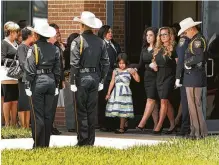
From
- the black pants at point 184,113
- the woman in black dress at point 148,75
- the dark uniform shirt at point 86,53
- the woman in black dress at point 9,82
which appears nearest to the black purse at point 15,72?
the woman in black dress at point 9,82

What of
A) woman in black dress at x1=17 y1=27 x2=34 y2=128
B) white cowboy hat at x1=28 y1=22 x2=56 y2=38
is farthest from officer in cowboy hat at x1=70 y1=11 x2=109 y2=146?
woman in black dress at x1=17 y1=27 x2=34 y2=128

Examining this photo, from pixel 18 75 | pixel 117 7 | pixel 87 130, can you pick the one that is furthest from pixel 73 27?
pixel 87 130

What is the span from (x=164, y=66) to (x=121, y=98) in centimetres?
103

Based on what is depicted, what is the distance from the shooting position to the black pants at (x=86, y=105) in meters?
12.6

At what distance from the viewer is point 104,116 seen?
16.2 meters

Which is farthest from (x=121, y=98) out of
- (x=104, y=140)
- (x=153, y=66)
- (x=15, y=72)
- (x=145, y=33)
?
(x=15, y=72)

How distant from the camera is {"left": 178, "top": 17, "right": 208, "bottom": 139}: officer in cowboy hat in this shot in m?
14.1

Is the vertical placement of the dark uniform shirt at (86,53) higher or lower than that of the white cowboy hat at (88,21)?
lower

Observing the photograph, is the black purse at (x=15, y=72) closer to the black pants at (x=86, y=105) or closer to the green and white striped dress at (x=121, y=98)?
the green and white striped dress at (x=121, y=98)

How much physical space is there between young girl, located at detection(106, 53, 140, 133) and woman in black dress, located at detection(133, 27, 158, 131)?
0.68ft

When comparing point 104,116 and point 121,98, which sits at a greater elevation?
point 121,98

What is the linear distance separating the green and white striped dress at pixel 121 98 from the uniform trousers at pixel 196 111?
1.65 m

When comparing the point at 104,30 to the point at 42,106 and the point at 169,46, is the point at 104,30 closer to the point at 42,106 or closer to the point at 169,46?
the point at 169,46

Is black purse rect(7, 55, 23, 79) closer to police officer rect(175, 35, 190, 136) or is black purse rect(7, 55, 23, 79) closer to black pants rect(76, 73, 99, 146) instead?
black pants rect(76, 73, 99, 146)
